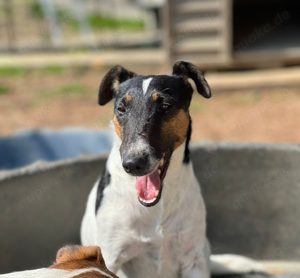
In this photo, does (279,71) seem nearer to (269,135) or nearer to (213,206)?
(269,135)

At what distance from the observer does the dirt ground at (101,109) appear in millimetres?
7590

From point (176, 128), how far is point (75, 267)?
0.94 metres

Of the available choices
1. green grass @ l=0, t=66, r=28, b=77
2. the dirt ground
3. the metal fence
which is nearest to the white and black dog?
the dirt ground

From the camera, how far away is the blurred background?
8.04 metres

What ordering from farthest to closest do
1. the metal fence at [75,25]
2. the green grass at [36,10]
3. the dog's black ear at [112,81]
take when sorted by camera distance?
the green grass at [36,10]
the metal fence at [75,25]
the dog's black ear at [112,81]

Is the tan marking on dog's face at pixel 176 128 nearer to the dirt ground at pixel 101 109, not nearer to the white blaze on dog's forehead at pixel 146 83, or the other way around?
the white blaze on dog's forehead at pixel 146 83

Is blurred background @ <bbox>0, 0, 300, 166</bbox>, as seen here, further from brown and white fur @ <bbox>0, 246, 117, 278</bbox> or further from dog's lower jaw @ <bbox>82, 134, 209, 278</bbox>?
brown and white fur @ <bbox>0, 246, 117, 278</bbox>

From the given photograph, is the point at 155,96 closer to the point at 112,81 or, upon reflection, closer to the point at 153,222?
the point at 112,81

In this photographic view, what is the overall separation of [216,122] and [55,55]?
3.79 m

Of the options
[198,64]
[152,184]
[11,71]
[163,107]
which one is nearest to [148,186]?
[152,184]

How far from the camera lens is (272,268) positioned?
4223mm

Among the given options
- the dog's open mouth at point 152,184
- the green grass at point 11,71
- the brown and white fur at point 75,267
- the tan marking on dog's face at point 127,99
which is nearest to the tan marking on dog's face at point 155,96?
the tan marking on dog's face at point 127,99

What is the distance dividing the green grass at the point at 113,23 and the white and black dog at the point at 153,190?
1133 cm

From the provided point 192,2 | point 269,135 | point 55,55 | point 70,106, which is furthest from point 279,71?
point 55,55
